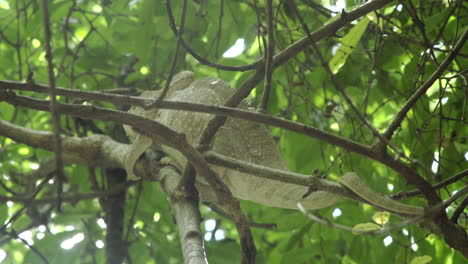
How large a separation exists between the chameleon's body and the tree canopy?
141mm

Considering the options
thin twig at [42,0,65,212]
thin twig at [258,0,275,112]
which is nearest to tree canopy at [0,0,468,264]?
thin twig at [258,0,275,112]

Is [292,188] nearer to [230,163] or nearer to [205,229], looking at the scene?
[230,163]

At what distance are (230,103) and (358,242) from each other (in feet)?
4.32

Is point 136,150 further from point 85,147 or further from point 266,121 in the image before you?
point 266,121

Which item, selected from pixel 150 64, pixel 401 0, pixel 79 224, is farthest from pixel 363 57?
pixel 79 224

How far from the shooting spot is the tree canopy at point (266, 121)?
2252 millimetres

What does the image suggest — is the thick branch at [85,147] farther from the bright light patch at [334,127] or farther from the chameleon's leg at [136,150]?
the bright light patch at [334,127]

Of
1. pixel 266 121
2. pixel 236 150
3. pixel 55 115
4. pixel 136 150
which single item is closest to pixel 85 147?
pixel 136 150

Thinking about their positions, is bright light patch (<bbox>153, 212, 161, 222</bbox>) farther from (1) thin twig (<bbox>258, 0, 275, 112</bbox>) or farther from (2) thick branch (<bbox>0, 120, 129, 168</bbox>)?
(1) thin twig (<bbox>258, 0, 275, 112</bbox>)

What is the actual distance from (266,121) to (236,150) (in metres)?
1.26

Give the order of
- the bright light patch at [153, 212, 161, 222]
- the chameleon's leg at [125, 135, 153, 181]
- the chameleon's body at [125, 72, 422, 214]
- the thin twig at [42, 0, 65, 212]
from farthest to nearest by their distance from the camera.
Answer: the bright light patch at [153, 212, 161, 222] → the chameleon's leg at [125, 135, 153, 181] → the chameleon's body at [125, 72, 422, 214] → the thin twig at [42, 0, 65, 212]

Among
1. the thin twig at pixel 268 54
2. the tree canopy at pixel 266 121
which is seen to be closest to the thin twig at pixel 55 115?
the tree canopy at pixel 266 121

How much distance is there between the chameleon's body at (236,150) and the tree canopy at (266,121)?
0.46 feet

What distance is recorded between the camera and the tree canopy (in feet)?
7.39
